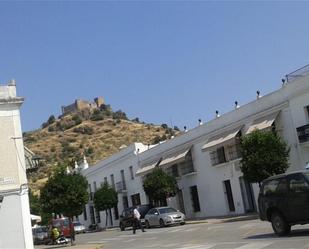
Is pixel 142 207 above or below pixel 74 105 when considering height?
below

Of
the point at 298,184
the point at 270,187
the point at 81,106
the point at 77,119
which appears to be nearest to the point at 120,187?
the point at 270,187

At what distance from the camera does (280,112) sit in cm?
3469

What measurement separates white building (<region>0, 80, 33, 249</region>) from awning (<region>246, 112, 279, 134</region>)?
1520 centimetres

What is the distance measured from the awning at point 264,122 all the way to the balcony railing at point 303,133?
1.96 metres

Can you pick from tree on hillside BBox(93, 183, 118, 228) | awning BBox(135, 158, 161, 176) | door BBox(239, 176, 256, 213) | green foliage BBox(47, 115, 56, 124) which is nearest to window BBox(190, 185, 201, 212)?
awning BBox(135, 158, 161, 176)

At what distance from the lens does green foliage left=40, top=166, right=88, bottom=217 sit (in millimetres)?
33844

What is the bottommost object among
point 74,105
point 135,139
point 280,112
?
point 280,112

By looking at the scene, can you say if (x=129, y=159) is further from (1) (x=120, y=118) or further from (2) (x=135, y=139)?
(1) (x=120, y=118)

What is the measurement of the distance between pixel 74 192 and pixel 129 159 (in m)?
23.5

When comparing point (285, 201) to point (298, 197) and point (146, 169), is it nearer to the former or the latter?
point (298, 197)

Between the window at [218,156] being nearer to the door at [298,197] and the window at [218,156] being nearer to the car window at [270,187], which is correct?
the car window at [270,187]

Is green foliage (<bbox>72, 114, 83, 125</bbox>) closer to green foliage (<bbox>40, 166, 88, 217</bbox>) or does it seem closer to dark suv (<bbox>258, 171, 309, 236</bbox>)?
green foliage (<bbox>40, 166, 88, 217</bbox>)

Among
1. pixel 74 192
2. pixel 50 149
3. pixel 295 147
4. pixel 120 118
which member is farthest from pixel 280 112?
pixel 120 118

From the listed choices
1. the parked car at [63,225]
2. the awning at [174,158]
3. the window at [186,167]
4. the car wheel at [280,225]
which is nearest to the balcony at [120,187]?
the parked car at [63,225]
